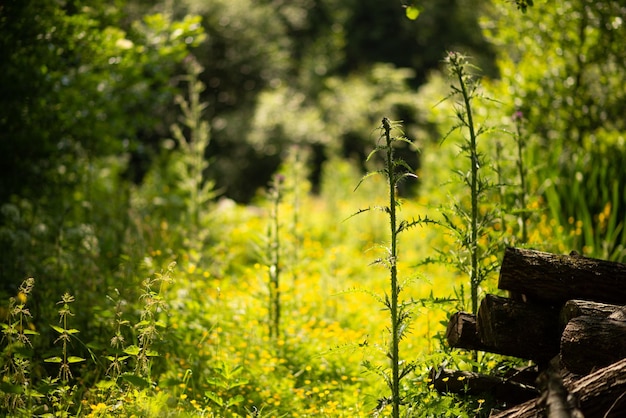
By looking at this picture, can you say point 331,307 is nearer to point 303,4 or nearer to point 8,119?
point 8,119

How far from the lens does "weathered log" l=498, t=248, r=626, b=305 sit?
300 cm

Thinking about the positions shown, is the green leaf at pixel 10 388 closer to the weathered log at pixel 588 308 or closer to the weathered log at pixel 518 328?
the weathered log at pixel 518 328

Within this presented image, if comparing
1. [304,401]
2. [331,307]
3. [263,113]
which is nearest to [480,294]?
[304,401]

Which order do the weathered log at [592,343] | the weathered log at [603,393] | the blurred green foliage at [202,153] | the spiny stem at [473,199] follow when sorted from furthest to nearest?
the blurred green foliage at [202,153], the spiny stem at [473,199], the weathered log at [592,343], the weathered log at [603,393]

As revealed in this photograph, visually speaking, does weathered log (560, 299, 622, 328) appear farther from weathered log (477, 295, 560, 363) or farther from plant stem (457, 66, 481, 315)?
plant stem (457, 66, 481, 315)

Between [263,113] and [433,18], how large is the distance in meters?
12.3

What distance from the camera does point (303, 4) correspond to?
2005 cm

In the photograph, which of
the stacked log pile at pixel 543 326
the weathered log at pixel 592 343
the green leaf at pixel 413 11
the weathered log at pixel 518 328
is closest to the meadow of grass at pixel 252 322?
the stacked log pile at pixel 543 326

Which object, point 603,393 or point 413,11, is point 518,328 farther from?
point 413,11

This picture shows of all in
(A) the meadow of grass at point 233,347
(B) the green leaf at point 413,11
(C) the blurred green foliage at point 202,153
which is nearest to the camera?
(A) the meadow of grass at point 233,347

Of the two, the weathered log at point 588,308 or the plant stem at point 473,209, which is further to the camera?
the plant stem at point 473,209

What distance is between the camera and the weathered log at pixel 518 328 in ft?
9.62

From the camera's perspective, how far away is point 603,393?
2.47 meters

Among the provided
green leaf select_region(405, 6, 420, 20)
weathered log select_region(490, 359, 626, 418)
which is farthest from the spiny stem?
weathered log select_region(490, 359, 626, 418)
